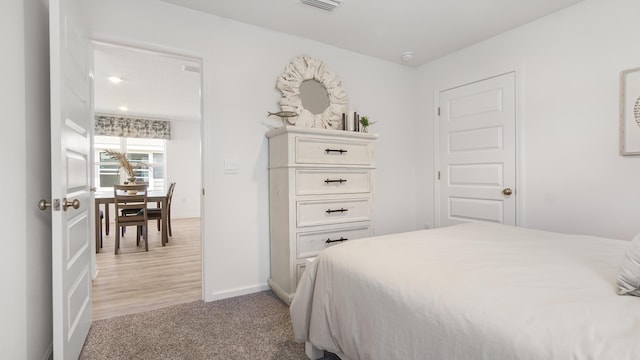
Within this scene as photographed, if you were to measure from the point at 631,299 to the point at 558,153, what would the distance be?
210cm

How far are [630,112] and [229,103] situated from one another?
2.97 m

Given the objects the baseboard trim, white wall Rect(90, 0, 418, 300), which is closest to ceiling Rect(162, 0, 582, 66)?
white wall Rect(90, 0, 418, 300)

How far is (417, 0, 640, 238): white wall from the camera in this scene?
2.22m

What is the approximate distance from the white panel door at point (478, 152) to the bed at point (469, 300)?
4.22 feet

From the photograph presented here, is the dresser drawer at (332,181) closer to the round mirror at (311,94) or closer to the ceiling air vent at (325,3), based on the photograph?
the round mirror at (311,94)

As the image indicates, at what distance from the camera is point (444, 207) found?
11.4 ft

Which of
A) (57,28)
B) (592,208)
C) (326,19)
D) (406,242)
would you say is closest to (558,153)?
(592,208)

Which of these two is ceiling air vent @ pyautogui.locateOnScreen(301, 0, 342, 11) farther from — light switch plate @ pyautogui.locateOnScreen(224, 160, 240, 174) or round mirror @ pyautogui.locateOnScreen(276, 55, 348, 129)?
light switch plate @ pyautogui.locateOnScreen(224, 160, 240, 174)

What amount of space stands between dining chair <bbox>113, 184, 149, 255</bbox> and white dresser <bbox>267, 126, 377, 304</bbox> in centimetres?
252

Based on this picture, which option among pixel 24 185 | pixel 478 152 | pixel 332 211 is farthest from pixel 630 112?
pixel 24 185

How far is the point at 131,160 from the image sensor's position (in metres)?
7.23

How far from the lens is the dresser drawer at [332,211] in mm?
2438

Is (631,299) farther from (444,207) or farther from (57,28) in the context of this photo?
(444,207)

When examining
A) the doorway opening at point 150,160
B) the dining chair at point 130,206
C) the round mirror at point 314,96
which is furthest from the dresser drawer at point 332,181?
the dining chair at point 130,206
